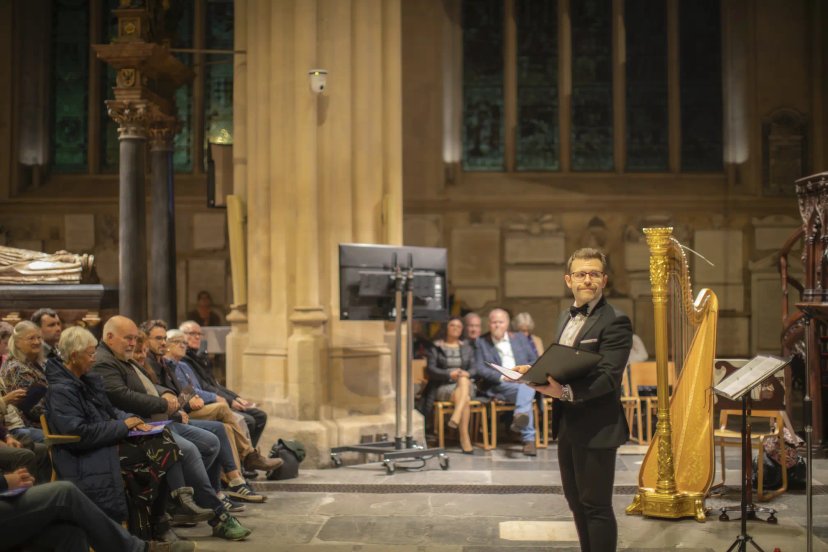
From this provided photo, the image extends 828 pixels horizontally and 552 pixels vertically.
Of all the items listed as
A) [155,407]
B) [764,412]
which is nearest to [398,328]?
[155,407]

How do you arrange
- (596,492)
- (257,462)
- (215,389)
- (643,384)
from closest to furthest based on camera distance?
1. (596,492)
2. (257,462)
3. (215,389)
4. (643,384)

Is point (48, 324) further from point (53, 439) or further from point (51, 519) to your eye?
point (51, 519)

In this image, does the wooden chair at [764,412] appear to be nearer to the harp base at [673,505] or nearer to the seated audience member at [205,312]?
the harp base at [673,505]

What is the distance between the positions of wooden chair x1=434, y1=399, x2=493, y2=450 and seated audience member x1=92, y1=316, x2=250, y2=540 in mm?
3043

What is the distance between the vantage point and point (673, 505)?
591cm

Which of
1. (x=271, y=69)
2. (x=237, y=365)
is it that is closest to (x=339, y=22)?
(x=271, y=69)

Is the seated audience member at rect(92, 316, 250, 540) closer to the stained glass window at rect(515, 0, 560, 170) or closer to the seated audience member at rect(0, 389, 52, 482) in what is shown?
the seated audience member at rect(0, 389, 52, 482)

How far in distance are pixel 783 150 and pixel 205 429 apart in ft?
27.2

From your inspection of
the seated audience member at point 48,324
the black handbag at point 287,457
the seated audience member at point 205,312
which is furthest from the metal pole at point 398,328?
the seated audience member at point 205,312

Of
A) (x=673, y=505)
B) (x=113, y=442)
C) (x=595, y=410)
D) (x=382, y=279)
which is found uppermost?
(x=382, y=279)

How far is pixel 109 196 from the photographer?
1252cm

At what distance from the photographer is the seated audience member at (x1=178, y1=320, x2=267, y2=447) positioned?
709 cm

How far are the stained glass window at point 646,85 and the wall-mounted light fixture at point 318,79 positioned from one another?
5734 mm

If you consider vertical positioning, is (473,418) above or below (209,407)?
below
